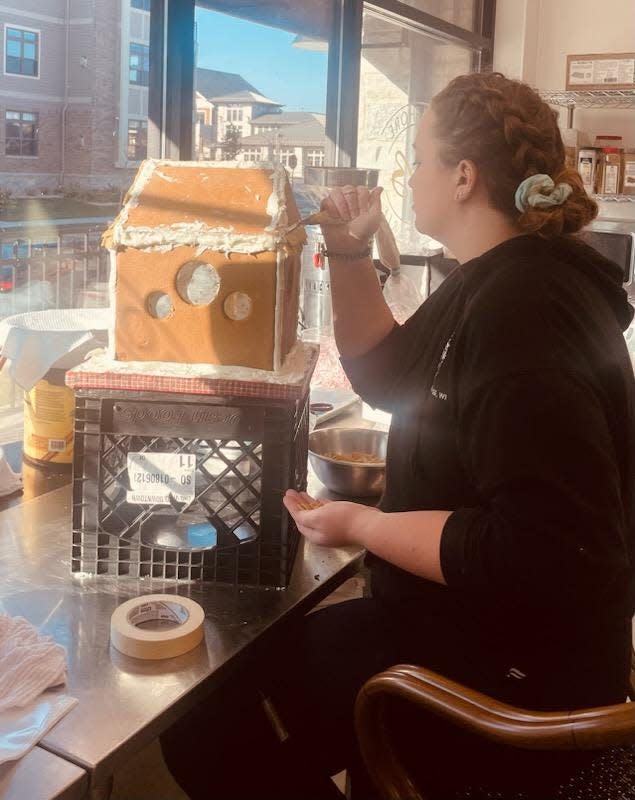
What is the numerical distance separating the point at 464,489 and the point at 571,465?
0.20m

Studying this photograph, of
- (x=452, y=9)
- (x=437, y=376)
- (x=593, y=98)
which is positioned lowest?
(x=437, y=376)

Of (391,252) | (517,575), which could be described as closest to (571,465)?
(517,575)

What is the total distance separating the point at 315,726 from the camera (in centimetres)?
124

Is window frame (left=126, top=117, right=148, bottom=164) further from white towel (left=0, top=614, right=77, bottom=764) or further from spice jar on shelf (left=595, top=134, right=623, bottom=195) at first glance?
spice jar on shelf (left=595, top=134, right=623, bottom=195)

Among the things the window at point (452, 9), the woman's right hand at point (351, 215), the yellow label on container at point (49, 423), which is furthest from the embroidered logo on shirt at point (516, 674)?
the window at point (452, 9)

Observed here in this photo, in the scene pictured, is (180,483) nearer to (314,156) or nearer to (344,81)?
(314,156)

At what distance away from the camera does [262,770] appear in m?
1.24

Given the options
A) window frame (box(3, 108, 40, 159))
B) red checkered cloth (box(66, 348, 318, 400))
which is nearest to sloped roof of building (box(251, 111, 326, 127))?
window frame (box(3, 108, 40, 159))

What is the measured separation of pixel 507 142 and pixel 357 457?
2.45 feet

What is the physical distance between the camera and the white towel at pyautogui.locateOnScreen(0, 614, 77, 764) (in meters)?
0.86

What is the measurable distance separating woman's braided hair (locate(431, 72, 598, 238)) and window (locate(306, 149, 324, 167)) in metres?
1.77

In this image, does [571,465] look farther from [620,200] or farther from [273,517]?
[620,200]

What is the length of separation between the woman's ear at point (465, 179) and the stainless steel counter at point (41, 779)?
2.88ft

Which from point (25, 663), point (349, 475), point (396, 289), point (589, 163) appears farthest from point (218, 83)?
point (589, 163)
